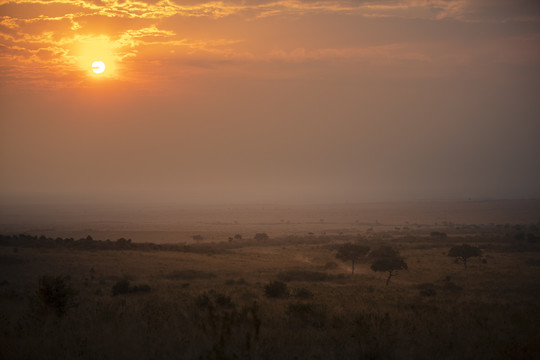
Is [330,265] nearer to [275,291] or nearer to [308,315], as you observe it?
[275,291]

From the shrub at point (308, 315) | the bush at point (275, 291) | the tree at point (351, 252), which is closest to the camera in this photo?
the shrub at point (308, 315)

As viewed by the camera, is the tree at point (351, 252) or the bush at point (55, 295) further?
the tree at point (351, 252)

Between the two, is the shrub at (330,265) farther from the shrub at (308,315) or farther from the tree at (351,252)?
the shrub at (308,315)

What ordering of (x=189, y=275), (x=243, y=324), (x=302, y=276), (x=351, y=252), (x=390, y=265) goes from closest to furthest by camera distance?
(x=243, y=324) → (x=189, y=275) → (x=302, y=276) → (x=390, y=265) → (x=351, y=252)

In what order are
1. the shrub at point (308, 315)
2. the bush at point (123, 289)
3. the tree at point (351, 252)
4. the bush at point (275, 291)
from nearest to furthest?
the shrub at point (308, 315)
the bush at point (275, 291)
the bush at point (123, 289)
the tree at point (351, 252)

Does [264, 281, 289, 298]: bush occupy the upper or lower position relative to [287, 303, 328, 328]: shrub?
lower

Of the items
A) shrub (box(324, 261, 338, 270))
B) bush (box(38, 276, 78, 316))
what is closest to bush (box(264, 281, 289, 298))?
bush (box(38, 276, 78, 316))

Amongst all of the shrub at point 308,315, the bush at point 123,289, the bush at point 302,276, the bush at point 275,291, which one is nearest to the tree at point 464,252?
the bush at point 302,276

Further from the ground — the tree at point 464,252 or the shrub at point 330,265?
the tree at point 464,252

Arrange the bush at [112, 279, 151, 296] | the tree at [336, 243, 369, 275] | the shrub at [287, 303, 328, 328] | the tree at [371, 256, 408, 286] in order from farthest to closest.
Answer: the tree at [336, 243, 369, 275] < the tree at [371, 256, 408, 286] < the bush at [112, 279, 151, 296] < the shrub at [287, 303, 328, 328]

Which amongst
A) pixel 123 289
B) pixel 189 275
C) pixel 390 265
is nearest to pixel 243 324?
pixel 123 289

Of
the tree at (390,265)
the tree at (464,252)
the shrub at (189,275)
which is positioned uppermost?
the tree at (464,252)

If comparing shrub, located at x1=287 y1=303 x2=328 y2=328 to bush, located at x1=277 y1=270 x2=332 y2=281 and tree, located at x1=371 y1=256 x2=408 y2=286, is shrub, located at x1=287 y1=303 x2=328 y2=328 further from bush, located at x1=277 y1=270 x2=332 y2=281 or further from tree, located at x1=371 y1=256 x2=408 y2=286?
tree, located at x1=371 y1=256 x2=408 y2=286

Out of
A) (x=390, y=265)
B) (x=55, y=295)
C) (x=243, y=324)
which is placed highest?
(x=55, y=295)
